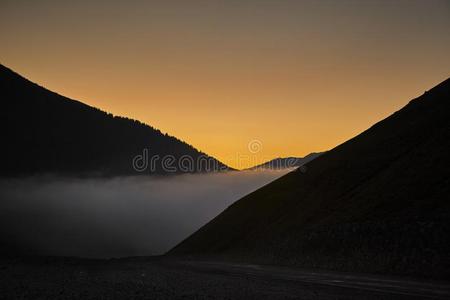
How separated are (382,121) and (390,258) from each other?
249ft

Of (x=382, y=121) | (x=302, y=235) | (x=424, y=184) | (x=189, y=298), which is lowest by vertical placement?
(x=189, y=298)

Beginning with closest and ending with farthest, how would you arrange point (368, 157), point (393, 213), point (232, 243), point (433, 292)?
point (433, 292) < point (393, 213) < point (368, 157) < point (232, 243)

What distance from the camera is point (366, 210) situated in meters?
66.5

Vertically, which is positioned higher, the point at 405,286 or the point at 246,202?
the point at 246,202

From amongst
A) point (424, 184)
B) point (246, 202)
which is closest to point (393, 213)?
point (424, 184)

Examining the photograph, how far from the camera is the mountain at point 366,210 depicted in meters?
49.4

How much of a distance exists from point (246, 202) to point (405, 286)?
109809 mm

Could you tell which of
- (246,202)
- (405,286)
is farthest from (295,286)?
(246,202)

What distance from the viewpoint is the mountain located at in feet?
162

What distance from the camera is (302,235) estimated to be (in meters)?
74.9

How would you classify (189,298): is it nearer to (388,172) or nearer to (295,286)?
(295,286)

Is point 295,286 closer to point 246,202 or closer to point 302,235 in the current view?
point 302,235

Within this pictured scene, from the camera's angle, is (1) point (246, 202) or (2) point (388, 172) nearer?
(2) point (388, 172)

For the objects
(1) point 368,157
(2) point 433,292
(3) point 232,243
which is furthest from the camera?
(3) point 232,243
